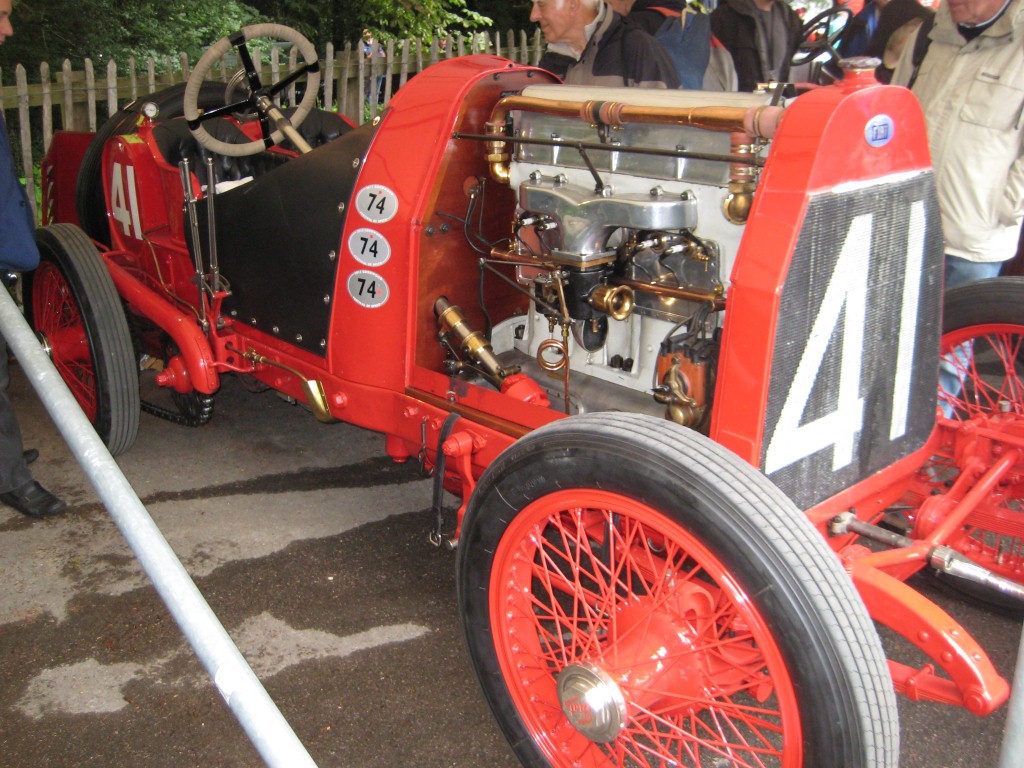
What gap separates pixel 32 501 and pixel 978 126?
3.57 m

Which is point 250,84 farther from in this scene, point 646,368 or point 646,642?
point 646,642

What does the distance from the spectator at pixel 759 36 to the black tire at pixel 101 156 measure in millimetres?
2695

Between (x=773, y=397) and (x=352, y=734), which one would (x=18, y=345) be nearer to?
(x=352, y=734)

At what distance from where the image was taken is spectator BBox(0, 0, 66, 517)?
9.80ft

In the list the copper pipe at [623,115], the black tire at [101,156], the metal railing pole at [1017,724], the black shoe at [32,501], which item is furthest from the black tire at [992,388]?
the black tire at [101,156]

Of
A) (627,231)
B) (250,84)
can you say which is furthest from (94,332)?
(627,231)

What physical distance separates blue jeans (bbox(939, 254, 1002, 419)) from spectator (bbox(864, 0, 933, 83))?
1.60 m

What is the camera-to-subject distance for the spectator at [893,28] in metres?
4.49

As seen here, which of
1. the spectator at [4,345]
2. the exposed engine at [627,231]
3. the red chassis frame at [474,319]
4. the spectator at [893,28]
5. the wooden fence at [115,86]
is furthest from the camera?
the wooden fence at [115,86]

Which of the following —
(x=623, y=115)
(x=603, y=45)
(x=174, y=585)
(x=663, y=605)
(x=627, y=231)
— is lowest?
(x=663, y=605)

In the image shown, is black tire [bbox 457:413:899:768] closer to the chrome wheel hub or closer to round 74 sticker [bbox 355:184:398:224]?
the chrome wheel hub

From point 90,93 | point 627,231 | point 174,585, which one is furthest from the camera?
point 90,93

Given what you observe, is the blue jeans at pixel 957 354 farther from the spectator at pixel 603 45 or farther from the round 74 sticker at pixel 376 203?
the round 74 sticker at pixel 376 203

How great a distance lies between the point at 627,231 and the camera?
2.35 metres
